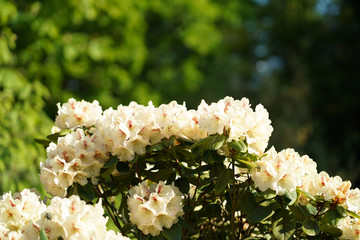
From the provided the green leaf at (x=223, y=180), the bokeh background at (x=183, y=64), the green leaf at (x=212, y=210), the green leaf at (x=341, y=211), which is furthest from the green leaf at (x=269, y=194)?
the bokeh background at (x=183, y=64)

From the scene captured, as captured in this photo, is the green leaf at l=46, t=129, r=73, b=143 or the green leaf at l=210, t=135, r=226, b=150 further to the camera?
the green leaf at l=46, t=129, r=73, b=143

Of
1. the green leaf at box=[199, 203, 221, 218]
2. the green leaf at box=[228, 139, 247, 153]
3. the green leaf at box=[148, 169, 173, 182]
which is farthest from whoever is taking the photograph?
the green leaf at box=[199, 203, 221, 218]

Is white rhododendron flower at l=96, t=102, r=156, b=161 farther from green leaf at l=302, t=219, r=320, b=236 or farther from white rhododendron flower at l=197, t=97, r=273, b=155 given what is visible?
green leaf at l=302, t=219, r=320, b=236

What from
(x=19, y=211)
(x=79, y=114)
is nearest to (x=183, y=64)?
(x=79, y=114)

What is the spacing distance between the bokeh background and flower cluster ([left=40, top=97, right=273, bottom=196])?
52.9 inches

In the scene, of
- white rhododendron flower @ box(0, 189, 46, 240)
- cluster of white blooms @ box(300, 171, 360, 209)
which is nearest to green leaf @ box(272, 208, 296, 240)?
cluster of white blooms @ box(300, 171, 360, 209)

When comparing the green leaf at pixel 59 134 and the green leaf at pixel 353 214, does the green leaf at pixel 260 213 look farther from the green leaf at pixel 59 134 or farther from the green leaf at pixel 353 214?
the green leaf at pixel 59 134

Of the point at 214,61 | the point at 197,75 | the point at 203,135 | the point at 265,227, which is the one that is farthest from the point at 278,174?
the point at 214,61

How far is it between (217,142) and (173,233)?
0.32 meters

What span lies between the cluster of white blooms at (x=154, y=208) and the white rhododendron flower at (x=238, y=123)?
0.80ft

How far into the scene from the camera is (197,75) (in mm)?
11242

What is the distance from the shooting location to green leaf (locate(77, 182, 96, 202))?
1.66 metres

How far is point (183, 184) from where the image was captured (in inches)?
66.3

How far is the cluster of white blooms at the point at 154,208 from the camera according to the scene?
153 cm
